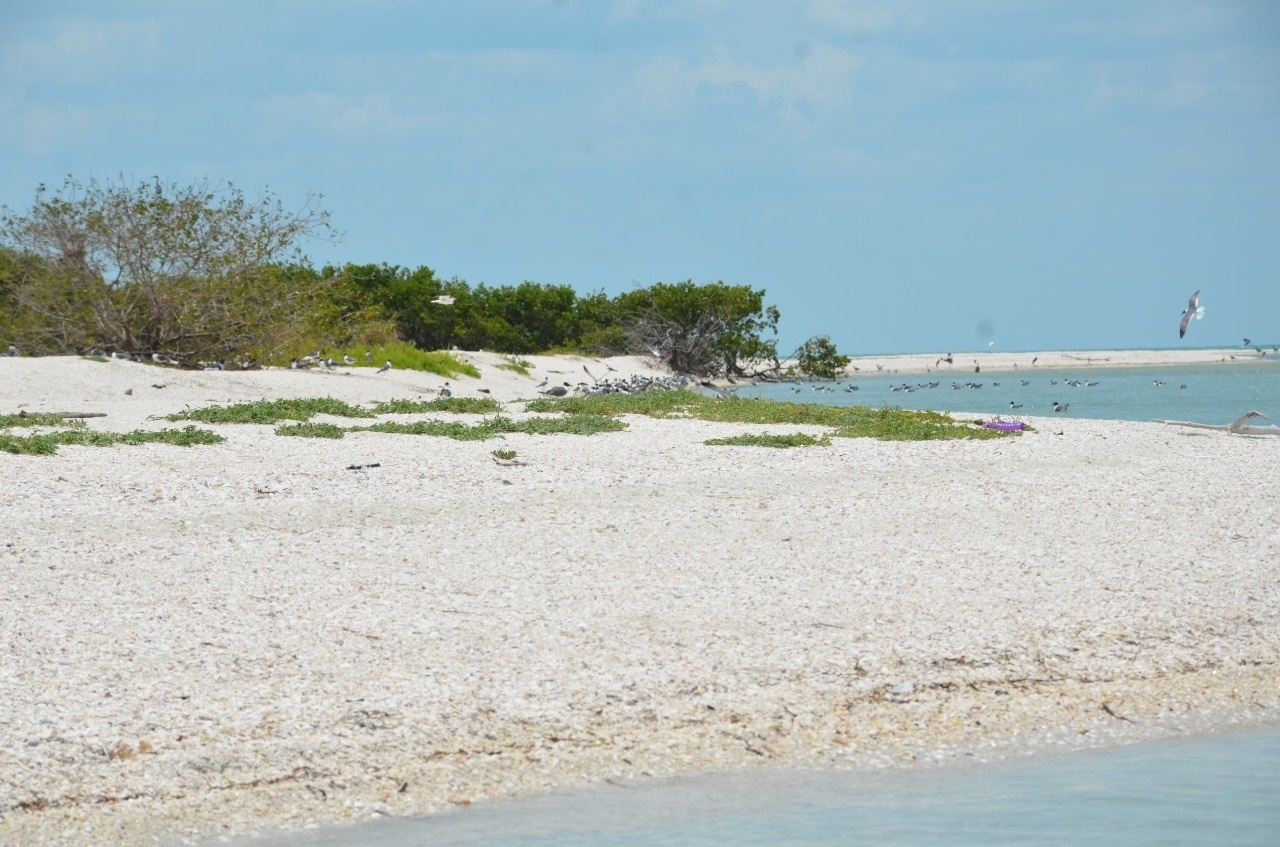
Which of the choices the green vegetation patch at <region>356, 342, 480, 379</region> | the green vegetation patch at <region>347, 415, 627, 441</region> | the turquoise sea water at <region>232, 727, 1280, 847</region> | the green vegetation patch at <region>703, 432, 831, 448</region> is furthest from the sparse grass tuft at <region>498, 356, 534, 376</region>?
the turquoise sea water at <region>232, 727, 1280, 847</region>

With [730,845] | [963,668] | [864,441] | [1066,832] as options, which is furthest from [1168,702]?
[864,441]

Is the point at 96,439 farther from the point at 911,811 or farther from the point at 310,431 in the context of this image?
the point at 911,811

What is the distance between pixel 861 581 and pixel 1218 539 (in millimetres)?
3654

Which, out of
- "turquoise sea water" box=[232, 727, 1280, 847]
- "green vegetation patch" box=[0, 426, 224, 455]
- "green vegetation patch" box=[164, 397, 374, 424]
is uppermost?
"green vegetation patch" box=[164, 397, 374, 424]

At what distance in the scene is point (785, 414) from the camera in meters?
19.5

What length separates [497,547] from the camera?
9672mm

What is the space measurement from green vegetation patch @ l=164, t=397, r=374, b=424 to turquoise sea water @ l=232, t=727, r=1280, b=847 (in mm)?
12124

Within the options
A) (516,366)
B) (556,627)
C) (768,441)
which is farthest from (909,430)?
(516,366)

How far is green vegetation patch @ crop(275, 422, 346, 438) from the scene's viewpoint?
50.9 feet

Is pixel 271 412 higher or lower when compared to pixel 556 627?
higher

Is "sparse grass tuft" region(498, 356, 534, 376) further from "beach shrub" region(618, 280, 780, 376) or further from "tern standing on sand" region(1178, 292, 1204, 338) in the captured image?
"tern standing on sand" region(1178, 292, 1204, 338)

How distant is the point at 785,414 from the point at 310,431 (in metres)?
7.40

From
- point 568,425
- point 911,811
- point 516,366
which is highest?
point 516,366

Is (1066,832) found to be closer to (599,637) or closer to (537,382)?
(599,637)
